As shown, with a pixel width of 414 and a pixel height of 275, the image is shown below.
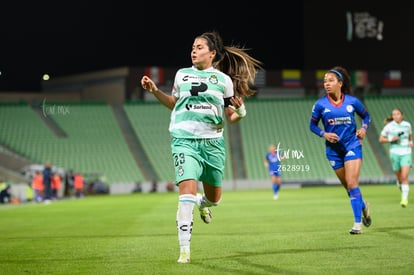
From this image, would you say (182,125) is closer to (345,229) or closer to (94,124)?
(345,229)

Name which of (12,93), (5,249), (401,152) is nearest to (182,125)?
(5,249)

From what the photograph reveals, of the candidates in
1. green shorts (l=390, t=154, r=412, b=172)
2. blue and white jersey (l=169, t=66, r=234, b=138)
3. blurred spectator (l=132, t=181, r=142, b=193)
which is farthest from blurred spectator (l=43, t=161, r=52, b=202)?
blue and white jersey (l=169, t=66, r=234, b=138)

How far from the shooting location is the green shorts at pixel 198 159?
8.20 meters

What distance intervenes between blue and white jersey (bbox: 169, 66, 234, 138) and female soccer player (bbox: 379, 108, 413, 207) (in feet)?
35.0

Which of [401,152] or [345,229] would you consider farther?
[401,152]

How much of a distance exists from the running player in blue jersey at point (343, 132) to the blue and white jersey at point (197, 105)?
349cm

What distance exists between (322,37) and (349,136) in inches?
1334

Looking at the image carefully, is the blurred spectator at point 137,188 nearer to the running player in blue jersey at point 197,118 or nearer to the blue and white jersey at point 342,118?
the blue and white jersey at point 342,118

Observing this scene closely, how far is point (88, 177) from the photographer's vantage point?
43656 mm

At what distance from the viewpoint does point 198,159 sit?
839cm

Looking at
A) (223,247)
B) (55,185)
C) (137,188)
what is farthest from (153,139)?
(223,247)

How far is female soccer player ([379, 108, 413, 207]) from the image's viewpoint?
60.8ft

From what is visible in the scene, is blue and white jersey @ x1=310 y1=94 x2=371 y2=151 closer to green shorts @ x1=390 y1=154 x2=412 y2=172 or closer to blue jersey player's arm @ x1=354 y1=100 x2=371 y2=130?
blue jersey player's arm @ x1=354 y1=100 x2=371 y2=130

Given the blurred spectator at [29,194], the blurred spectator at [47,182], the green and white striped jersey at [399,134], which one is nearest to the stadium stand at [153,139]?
the blurred spectator at [29,194]
